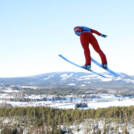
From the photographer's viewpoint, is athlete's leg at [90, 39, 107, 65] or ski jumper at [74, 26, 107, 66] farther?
athlete's leg at [90, 39, 107, 65]

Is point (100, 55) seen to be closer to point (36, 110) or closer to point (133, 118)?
point (133, 118)

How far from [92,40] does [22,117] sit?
45.8 m

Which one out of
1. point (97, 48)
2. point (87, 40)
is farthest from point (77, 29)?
point (97, 48)

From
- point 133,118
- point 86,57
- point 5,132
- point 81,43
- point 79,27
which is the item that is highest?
point 79,27

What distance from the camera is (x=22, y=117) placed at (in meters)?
52.8

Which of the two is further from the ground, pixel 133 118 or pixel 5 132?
pixel 133 118

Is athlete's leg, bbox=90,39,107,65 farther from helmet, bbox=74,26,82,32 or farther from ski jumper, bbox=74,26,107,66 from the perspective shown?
helmet, bbox=74,26,82,32

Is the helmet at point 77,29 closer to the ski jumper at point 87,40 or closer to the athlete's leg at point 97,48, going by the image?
the ski jumper at point 87,40

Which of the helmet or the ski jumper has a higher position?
the helmet

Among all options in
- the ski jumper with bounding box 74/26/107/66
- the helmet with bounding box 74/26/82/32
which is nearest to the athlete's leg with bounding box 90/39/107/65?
the ski jumper with bounding box 74/26/107/66

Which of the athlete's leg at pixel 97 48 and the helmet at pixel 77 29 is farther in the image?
the athlete's leg at pixel 97 48

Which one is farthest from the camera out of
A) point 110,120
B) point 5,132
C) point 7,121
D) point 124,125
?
point 7,121

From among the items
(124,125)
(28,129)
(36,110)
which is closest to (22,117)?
A: (28,129)

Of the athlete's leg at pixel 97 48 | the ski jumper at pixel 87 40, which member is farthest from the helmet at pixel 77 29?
the athlete's leg at pixel 97 48
